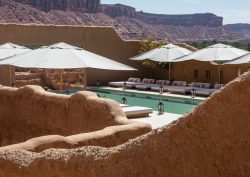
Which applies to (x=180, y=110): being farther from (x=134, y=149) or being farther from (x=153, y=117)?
(x=134, y=149)

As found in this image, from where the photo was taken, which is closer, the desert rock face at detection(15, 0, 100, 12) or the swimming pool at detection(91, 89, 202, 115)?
the swimming pool at detection(91, 89, 202, 115)

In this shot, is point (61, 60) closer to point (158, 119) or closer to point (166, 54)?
point (158, 119)

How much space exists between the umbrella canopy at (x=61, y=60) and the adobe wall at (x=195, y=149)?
8.96m

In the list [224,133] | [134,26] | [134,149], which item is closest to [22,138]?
[134,149]

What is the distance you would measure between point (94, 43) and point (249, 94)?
2365 cm

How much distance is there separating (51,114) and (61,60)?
12.9 ft

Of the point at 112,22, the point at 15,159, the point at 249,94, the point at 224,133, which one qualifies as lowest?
the point at 15,159

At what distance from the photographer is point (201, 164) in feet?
12.8

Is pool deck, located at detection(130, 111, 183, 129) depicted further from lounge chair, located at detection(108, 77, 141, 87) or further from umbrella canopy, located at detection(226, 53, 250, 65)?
lounge chair, located at detection(108, 77, 141, 87)

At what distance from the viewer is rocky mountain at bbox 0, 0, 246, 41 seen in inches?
3477

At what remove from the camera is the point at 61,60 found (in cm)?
1393

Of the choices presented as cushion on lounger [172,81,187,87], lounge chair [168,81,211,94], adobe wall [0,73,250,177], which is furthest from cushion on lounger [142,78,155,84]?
adobe wall [0,73,250,177]

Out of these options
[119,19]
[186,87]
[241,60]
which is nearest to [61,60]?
[241,60]

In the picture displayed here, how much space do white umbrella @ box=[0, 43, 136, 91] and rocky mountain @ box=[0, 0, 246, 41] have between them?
219 feet
